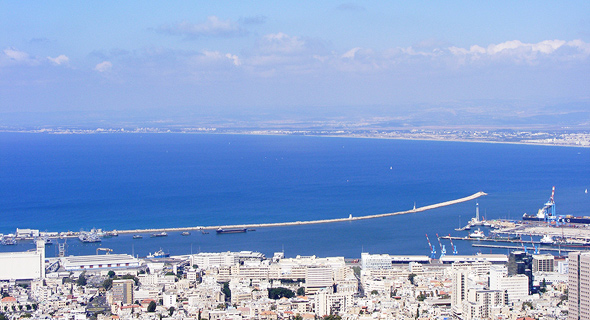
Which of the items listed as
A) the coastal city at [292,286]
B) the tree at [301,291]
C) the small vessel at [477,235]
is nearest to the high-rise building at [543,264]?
the coastal city at [292,286]

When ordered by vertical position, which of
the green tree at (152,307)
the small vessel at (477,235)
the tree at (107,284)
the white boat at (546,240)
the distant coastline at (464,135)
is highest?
the distant coastline at (464,135)

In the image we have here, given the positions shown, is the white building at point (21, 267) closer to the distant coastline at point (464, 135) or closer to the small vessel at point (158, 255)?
the small vessel at point (158, 255)

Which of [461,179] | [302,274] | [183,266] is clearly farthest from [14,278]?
[461,179]

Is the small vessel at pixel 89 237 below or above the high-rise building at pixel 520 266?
above

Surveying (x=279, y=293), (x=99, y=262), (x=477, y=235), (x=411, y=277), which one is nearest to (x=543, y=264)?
(x=411, y=277)

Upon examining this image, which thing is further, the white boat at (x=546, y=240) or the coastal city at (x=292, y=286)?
the white boat at (x=546, y=240)

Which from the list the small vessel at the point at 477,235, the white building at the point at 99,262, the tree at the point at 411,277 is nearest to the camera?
the tree at the point at 411,277

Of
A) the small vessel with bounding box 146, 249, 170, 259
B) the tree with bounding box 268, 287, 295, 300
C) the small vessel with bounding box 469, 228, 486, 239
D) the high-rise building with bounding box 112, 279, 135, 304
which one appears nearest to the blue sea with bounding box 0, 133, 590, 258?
the small vessel with bounding box 146, 249, 170, 259

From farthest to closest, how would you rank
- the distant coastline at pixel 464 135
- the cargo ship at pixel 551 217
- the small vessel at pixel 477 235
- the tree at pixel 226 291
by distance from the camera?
the distant coastline at pixel 464 135 → the cargo ship at pixel 551 217 → the small vessel at pixel 477 235 → the tree at pixel 226 291
